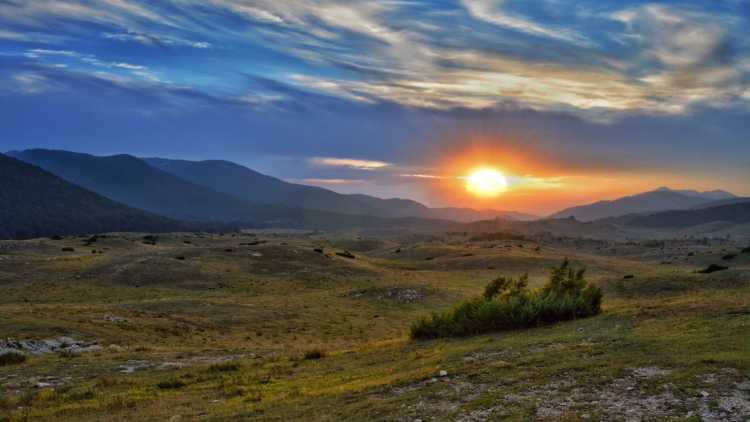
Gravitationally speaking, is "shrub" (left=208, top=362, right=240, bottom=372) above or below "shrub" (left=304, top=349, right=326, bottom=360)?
below

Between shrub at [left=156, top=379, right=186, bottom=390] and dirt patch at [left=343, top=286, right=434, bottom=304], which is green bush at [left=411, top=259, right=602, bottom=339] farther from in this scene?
dirt patch at [left=343, top=286, right=434, bottom=304]

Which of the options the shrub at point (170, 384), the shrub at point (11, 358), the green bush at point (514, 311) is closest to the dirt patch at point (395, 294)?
the green bush at point (514, 311)

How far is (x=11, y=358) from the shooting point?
19562mm

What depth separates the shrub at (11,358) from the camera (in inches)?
761

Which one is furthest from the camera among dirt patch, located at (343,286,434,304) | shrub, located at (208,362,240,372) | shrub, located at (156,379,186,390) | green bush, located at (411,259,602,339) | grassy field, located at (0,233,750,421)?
dirt patch, located at (343,286,434,304)

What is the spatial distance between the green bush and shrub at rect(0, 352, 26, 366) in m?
15.2

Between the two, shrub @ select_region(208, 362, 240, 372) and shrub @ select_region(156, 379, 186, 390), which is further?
shrub @ select_region(208, 362, 240, 372)

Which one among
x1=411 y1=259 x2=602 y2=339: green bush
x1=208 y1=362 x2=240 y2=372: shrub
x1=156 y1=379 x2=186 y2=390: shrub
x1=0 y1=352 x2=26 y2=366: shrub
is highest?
x1=411 y1=259 x2=602 y2=339: green bush

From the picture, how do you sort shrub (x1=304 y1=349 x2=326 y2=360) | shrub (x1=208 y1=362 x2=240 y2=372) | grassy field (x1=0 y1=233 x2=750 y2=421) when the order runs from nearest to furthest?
1. grassy field (x1=0 y1=233 x2=750 y2=421)
2. shrub (x1=208 y1=362 x2=240 y2=372)
3. shrub (x1=304 y1=349 x2=326 y2=360)

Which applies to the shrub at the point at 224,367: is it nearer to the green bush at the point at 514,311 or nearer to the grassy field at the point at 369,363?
the grassy field at the point at 369,363

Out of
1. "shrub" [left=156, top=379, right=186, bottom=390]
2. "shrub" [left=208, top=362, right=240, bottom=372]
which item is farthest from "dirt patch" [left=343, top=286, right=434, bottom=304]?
"shrub" [left=156, top=379, right=186, bottom=390]

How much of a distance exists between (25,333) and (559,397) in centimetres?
2440

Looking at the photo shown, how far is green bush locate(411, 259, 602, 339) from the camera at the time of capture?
19312 mm

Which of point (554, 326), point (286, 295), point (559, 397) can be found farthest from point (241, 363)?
point (286, 295)
